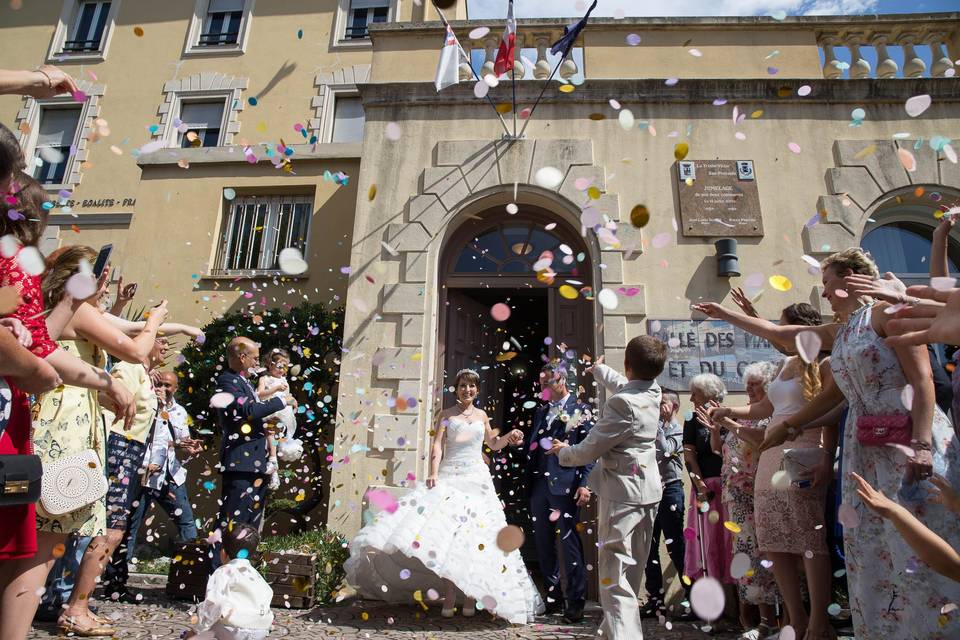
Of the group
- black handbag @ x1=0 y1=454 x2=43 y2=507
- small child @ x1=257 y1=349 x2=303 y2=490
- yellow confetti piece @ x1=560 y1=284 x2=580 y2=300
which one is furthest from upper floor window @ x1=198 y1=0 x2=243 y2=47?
black handbag @ x1=0 y1=454 x2=43 y2=507

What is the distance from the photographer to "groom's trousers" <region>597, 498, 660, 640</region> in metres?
3.00

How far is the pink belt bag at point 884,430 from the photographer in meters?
2.27

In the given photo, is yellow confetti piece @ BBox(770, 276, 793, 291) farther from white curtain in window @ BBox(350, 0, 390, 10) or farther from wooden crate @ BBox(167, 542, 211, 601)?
white curtain in window @ BBox(350, 0, 390, 10)

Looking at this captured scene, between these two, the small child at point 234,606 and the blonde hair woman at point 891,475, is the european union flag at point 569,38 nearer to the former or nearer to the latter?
the blonde hair woman at point 891,475

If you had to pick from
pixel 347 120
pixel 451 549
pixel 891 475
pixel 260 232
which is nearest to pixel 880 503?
pixel 891 475

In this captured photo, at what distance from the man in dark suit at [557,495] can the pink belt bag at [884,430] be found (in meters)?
2.32

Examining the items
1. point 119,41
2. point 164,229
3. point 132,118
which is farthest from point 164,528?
point 119,41

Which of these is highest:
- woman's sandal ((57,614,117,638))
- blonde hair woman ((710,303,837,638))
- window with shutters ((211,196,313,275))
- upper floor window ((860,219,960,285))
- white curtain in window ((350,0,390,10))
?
white curtain in window ((350,0,390,10))

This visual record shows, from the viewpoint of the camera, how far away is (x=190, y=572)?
4.49 metres

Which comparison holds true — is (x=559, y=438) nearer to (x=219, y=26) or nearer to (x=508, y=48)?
(x=508, y=48)

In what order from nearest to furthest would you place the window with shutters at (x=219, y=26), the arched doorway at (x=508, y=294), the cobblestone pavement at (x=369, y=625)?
1. the cobblestone pavement at (x=369, y=625)
2. the arched doorway at (x=508, y=294)
3. the window with shutters at (x=219, y=26)

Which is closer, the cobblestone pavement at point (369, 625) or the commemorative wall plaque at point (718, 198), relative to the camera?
the cobblestone pavement at point (369, 625)

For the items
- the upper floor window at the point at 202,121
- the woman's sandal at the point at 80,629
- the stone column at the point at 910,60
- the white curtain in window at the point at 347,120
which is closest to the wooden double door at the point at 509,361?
the woman's sandal at the point at 80,629

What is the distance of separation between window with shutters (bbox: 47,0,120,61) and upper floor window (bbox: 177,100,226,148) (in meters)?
2.44
